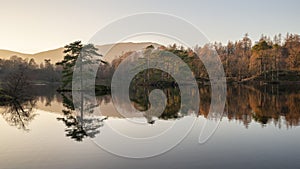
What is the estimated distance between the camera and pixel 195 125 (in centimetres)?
1469

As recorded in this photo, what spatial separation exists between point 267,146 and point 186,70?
45642 mm

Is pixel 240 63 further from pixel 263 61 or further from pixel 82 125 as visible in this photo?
pixel 82 125

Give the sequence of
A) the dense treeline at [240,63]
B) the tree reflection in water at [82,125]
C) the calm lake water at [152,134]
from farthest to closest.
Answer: the dense treeline at [240,63] → the tree reflection in water at [82,125] → the calm lake water at [152,134]

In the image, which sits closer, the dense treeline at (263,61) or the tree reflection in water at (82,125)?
the tree reflection in water at (82,125)

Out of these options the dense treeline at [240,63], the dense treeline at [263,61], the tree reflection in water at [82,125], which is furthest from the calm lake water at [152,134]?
the dense treeline at [263,61]

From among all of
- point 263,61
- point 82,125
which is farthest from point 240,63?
point 82,125

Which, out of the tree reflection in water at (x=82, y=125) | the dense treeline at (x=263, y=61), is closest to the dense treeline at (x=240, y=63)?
the dense treeline at (x=263, y=61)

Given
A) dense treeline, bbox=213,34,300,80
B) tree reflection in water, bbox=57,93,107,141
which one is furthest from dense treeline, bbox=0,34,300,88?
tree reflection in water, bbox=57,93,107,141

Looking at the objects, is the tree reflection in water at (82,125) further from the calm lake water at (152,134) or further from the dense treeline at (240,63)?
the dense treeline at (240,63)

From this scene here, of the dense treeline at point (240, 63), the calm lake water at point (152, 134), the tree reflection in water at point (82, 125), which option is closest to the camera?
the calm lake water at point (152, 134)

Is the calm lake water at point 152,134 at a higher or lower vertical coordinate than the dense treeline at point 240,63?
lower

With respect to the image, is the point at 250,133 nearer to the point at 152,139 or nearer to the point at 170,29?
the point at 152,139

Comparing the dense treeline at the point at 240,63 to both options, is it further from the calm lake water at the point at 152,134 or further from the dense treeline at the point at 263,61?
the calm lake water at the point at 152,134

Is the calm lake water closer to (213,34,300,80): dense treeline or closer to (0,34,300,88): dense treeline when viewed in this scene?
(0,34,300,88): dense treeline
